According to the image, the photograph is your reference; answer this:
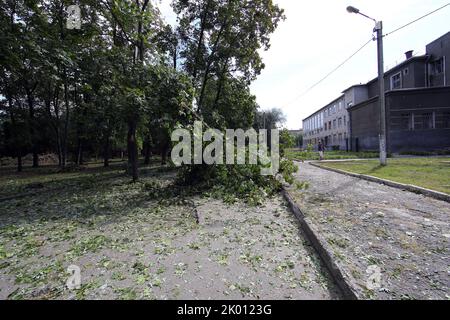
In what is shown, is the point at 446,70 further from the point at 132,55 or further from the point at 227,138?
the point at 132,55

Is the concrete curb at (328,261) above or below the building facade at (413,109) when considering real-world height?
below

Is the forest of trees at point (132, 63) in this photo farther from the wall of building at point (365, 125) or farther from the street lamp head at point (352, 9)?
the wall of building at point (365, 125)

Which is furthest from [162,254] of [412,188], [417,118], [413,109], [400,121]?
[417,118]

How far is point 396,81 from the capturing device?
3347 centimetres

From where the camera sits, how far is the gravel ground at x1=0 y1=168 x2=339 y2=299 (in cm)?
308

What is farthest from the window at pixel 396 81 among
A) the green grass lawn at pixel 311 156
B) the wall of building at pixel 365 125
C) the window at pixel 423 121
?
the green grass lawn at pixel 311 156

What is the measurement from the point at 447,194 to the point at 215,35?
48.6 ft

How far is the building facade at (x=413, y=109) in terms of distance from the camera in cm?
2394

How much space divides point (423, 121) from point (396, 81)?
1203cm

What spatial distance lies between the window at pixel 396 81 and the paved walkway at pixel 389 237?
1284 inches

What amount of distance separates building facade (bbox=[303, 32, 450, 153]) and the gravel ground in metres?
22.6

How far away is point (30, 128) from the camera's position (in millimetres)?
25172

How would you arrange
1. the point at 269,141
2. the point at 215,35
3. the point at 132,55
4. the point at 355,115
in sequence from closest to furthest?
the point at 269,141
the point at 132,55
the point at 215,35
the point at 355,115
